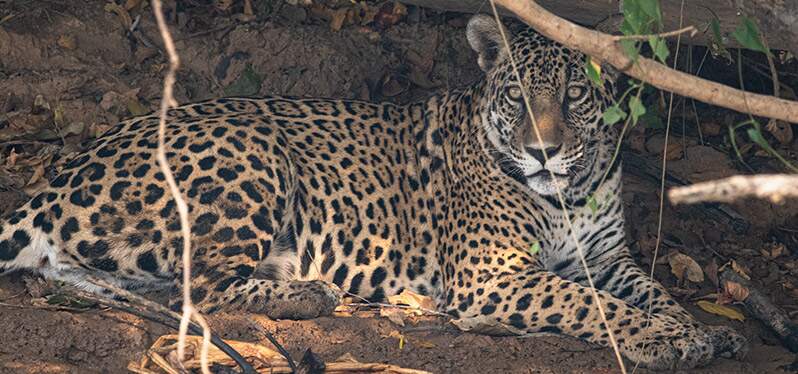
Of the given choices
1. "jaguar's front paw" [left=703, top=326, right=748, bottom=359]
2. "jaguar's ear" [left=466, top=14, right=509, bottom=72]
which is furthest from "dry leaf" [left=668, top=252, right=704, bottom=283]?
"jaguar's ear" [left=466, top=14, right=509, bottom=72]

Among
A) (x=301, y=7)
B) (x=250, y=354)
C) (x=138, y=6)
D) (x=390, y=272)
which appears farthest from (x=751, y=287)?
(x=138, y=6)

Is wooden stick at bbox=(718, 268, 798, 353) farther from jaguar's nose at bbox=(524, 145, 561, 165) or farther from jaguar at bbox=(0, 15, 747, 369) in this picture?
jaguar's nose at bbox=(524, 145, 561, 165)

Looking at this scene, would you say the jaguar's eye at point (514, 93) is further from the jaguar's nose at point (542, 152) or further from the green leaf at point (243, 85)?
the green leaf at point (243, 85)

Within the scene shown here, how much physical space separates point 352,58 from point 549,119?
2915mm

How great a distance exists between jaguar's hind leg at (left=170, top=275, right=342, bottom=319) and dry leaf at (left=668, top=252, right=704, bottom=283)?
2.91m

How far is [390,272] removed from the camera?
8.09 meters

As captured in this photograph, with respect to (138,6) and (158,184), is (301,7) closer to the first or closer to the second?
(138,6)

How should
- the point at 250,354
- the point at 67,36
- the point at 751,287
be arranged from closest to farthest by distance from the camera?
1. the point at 250,354
2. the point at 751,287
3. the point at 67,36

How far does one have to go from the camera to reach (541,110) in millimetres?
7477

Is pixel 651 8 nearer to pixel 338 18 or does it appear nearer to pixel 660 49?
pixel 660 49

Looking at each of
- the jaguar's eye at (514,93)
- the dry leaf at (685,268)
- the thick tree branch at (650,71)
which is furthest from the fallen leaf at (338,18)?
the thick tree branch at (650,71)

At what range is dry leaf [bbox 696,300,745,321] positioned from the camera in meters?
7.90

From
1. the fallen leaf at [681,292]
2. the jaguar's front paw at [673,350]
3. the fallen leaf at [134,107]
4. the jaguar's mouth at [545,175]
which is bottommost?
the fallen leaf at [681,292]

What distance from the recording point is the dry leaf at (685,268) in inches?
340
